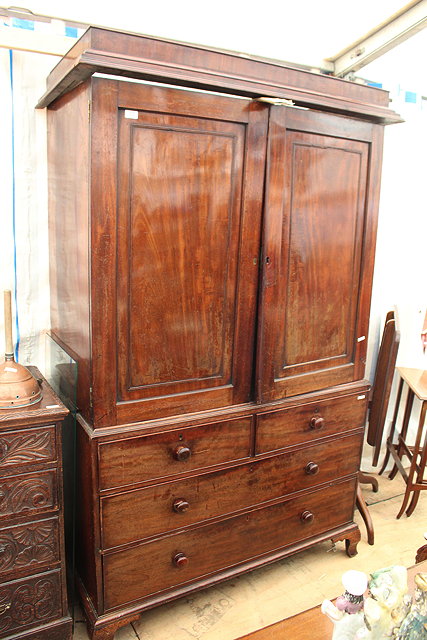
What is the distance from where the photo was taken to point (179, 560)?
6.39ft

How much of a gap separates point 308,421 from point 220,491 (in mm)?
465

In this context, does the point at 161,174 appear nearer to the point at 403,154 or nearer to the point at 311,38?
the point at 311,38

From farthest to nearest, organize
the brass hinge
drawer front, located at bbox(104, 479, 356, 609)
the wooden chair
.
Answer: the wooden chair → drawer front, located at bbox(104, 479, 356, 609) → the brass hinge

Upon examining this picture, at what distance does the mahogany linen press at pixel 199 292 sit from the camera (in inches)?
64.2

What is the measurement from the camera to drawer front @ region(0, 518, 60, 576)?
1.68m

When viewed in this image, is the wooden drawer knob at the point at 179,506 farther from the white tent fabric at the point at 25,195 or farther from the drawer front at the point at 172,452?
the white tent fabric at the point at 25,195

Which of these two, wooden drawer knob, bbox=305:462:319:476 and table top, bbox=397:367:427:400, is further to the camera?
table top, bbox=397:367:427:400

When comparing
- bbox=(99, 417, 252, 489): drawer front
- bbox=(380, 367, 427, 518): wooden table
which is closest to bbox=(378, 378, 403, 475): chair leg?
bbox=(380, 367, 427, 518): wooden table

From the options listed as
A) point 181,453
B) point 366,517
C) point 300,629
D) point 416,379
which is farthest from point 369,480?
point 300,629

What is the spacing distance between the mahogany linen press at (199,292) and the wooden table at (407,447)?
2.01 feet

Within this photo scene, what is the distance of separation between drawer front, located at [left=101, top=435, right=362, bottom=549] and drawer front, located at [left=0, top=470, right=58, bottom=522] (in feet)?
0.58

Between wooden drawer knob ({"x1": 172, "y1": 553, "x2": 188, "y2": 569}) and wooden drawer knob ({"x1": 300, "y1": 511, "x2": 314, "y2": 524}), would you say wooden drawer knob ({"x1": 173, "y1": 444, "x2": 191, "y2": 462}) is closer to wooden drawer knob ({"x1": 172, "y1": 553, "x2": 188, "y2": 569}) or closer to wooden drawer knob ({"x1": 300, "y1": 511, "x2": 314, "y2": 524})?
wooden drawer knob ({"x1": 172, "y1": 553, "x2": 188, "y2": 569})

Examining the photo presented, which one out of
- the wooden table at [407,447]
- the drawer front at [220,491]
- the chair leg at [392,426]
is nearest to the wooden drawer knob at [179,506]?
the drawer front at [220,491]

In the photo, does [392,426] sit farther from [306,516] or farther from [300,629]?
[300,629]
